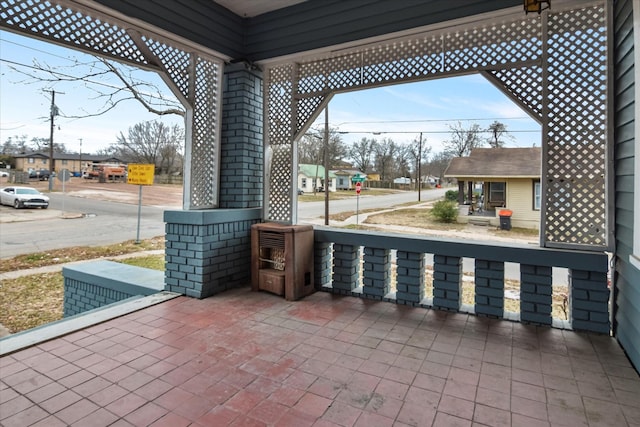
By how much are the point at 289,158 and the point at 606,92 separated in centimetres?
293

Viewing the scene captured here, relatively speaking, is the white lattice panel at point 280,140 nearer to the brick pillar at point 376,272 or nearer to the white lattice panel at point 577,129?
the brick pillar at point 376,272

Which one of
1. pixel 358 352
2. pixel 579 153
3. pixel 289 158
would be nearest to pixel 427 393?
pixel 358 352

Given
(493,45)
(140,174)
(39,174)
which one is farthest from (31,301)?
(39,174)

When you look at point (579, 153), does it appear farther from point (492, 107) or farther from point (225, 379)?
point (492, 107)

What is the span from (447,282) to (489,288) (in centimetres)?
35

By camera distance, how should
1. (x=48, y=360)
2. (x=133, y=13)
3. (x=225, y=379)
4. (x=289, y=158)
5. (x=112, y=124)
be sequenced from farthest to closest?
(x=112, y=124) → (x=289, y=158) → (x=133, y=13) → (x=48, y=360) → (x=225, y=379)

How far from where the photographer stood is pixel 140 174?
22.1ft

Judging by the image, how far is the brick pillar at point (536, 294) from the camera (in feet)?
8.77

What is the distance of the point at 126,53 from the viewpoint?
2887 mm

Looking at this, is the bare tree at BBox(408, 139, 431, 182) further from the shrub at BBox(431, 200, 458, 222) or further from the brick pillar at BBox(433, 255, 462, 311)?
the brick pillar at BBox(433, 255, 462, 311)

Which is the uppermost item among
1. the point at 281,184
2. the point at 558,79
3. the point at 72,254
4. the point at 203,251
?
the point at 558,79

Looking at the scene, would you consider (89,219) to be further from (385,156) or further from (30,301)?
(385,156)

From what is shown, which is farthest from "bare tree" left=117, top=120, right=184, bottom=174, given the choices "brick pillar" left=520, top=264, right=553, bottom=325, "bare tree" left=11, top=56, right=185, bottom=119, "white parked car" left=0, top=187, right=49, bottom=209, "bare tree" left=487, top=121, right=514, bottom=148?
"white parked car" left=0, top=187, right=49, bottom=209

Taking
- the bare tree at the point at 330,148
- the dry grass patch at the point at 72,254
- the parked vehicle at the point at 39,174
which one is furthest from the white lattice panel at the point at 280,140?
the parked vehicle at the point at 39,174
